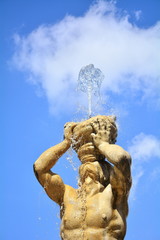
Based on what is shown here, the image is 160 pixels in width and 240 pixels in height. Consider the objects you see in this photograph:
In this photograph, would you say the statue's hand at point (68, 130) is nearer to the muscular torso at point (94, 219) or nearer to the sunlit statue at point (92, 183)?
the sunlit statue at point (92, 183)

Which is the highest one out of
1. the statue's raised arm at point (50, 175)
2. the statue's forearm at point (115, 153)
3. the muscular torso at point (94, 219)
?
the statue's forearm at point (115, 153)

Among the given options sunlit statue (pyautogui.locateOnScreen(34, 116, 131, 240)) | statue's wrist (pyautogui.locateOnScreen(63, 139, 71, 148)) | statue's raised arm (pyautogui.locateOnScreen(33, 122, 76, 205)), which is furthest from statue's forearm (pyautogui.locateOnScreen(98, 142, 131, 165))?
statue's raised arm (pyautogui.locateOnScreen(33, 122, 76, 205))

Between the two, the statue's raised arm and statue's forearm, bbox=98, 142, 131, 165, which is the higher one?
statue's forearm, bbox=98, 142, 131, 165

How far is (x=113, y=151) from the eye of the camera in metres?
8.83

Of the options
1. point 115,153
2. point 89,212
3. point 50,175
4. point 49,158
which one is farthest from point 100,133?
point 89,212

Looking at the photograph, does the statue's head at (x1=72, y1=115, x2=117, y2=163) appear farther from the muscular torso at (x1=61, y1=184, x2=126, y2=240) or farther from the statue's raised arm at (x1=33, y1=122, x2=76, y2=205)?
the muscular torso at (x1=61, y1=184, x2=126, y2=240)

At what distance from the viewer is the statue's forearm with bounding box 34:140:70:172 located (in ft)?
31.0

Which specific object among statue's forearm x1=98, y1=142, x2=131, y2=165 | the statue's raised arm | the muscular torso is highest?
statue's forearm x1=98, y1=142, x2=131, y2=165

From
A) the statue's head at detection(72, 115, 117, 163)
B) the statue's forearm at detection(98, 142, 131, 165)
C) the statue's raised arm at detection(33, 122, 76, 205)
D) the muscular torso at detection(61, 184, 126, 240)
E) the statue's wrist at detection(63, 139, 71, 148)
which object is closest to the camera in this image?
the muscular torso at detection(61, 184, 126, 240)

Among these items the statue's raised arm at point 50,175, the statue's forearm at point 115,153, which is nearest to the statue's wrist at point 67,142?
the statue's raised arm at point 50,175

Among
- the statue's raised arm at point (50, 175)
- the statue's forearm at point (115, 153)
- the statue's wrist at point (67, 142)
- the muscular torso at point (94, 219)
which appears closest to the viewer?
the muscular torso at point (94, 219)

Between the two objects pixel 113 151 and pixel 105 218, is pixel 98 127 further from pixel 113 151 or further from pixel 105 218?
pixel 105 218

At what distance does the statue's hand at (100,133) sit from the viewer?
31.2ft

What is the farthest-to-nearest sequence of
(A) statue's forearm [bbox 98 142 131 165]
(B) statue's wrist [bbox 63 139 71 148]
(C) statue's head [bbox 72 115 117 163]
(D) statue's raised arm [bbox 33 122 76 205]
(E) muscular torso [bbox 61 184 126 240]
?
(B) statue's wrist [bbox 63 139 71 148], (C) statue's head [bbox 72 115 117 163], (D) statue's raised arm [bbox 33 122 76 205], (A) statue's forearm [bbox 98 142 131 165], (E) muscular torso [bbox 61 184 126 240]
